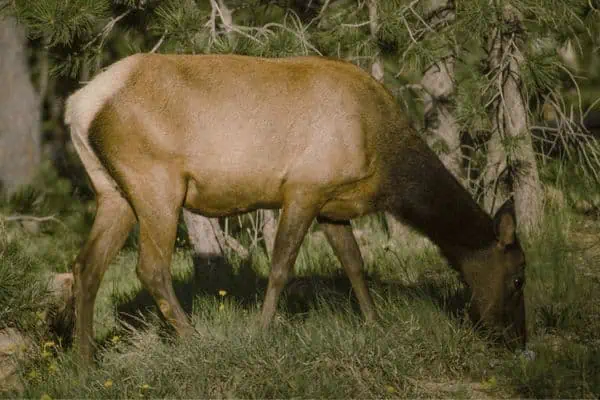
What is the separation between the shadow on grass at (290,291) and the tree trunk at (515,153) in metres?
1.20

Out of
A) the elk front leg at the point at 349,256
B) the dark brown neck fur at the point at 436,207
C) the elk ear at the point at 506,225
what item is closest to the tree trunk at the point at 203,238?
the elk front leg at the point at 349,256

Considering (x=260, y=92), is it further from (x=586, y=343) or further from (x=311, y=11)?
(x=311, y=11)

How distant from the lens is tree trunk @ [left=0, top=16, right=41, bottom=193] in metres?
11.1

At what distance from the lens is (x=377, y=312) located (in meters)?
6.42

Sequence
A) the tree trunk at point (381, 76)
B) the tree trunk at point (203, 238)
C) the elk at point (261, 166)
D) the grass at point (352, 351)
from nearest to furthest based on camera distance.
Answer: the grass at point (352, 351)
the elk at point (261, 166)
the tree trunk at point (381, 76)
the tree trunk at point (203, 238)

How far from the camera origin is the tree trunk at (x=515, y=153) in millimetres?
7809

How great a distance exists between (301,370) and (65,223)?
18.8 feet

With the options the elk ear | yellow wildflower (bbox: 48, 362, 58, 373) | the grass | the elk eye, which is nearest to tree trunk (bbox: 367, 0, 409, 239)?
the grass

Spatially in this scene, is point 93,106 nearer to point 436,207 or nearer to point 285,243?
point 285,243

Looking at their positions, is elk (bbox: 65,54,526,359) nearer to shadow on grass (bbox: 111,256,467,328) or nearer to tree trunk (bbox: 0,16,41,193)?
shadow on grass (bbox: 111,256,467,328)

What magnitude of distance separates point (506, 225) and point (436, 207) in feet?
1.45

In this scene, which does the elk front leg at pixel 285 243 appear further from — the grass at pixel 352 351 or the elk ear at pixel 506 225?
the elk ear at pixel 506 225

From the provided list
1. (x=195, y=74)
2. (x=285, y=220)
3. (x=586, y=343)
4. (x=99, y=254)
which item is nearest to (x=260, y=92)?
(x=195, y=74)

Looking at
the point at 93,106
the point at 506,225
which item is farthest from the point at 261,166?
the point at 506,225
